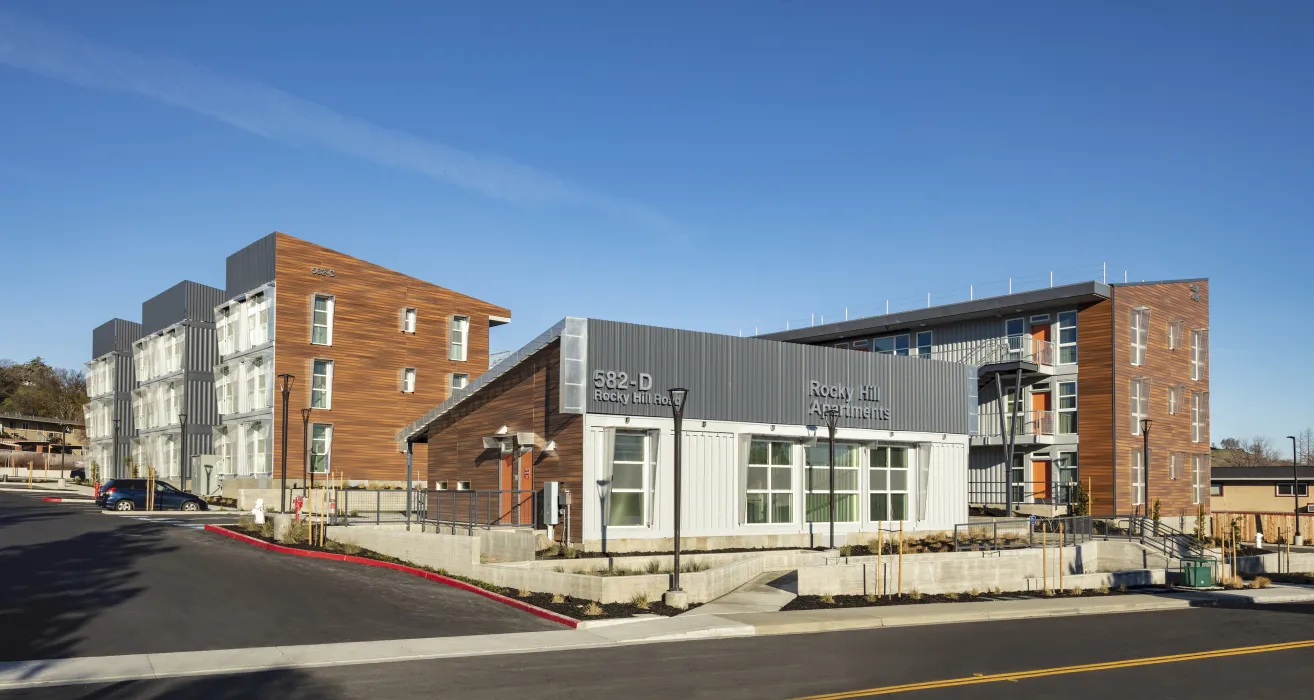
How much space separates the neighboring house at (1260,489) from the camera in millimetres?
70375

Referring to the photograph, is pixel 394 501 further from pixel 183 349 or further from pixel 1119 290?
pixel 1119 290

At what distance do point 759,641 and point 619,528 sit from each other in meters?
11.4

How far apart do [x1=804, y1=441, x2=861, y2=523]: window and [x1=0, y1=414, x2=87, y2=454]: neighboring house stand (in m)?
97.5

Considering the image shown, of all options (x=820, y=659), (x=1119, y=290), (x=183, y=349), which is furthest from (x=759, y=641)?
(x=183, y=349)

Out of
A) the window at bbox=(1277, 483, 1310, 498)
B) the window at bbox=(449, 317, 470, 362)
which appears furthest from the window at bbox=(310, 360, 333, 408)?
the window at bbox=(1277, 483, 1310, 498)

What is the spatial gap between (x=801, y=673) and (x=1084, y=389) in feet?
129

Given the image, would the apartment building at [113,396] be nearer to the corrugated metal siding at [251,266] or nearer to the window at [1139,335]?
the corrugated metal siding at [251,266]

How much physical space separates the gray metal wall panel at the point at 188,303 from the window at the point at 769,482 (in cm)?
4447

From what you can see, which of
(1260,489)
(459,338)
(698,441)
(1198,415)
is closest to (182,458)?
(459,338)

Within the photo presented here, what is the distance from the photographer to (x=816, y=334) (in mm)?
62062

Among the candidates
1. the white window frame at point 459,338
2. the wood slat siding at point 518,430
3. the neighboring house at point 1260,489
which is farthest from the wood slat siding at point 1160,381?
the white window frame at point 459,338

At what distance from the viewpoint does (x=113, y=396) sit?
265 ft

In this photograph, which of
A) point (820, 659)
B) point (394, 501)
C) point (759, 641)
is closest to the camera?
point (820, 659)

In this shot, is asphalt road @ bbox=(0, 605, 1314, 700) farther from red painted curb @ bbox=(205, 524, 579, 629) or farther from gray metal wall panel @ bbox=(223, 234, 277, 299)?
gray metal wall panel @ bbox=(223, 234, 277, 299)
